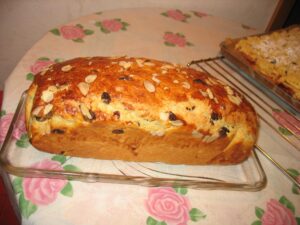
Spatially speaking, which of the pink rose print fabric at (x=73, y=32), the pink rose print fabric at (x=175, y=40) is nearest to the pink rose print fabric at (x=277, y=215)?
the pink rose print fabric at (x=175, y=40)

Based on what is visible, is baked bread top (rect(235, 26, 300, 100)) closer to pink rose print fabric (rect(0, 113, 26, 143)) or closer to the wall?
the wall

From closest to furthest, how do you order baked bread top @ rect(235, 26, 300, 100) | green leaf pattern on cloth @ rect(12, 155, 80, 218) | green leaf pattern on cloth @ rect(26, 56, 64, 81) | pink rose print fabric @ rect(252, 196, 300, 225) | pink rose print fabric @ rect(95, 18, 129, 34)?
1. green leaf pattern on cloth @ rect(12, 155, 80, 218)
2. pink rose print fabric @ rect(252, 196, 300, 225)
3. green leaf pattern on cloth @ rect(26, 56, 64, 81)
4. baked bread top @ rect(235, 26, 300, 100)
5. pink rose print fabric @ rect(95, 18, 129, 34)

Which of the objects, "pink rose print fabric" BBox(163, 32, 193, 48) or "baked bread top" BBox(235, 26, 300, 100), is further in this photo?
"pink rose print fabric" BBox(163, 32, 193, 48)

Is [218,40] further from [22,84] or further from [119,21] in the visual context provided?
[22,84]

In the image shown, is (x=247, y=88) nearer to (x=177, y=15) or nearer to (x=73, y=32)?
(x=177, y=15)

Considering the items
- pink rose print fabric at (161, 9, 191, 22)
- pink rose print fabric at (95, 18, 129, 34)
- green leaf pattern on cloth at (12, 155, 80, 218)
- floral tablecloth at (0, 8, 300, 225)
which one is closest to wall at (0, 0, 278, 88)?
pink rose print fabric at (161, 9, 191, 22)
